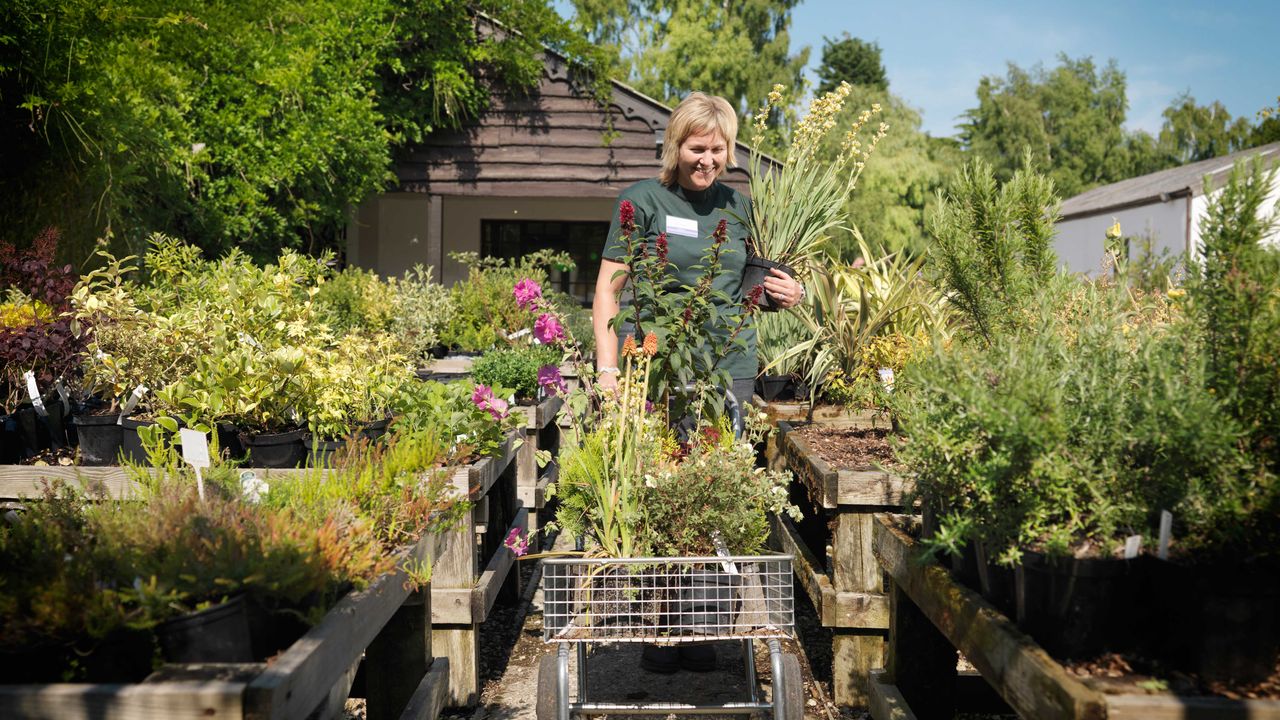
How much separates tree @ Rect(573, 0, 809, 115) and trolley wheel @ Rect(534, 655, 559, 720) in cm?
2789

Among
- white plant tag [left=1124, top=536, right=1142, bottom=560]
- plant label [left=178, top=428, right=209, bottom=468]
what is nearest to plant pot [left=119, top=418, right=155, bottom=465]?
plant label [left=178, top=428, right=209, bottom=468]

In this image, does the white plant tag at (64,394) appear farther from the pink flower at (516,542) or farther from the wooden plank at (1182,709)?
the wooden plank at (1182,709)

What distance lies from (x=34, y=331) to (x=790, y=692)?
2702mm

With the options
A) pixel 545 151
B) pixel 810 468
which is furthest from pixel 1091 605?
pixel 545 151

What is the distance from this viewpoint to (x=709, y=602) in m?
2.44

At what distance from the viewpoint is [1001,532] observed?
1764 mm

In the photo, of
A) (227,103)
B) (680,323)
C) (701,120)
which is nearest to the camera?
(680,323)

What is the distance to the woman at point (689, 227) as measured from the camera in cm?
318

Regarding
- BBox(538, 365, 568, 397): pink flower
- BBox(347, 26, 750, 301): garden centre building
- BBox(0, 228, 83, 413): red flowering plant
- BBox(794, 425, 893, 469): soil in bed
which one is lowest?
BBox(794, 425, 893, 469): soil in bed

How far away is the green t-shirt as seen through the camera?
329 centimetres

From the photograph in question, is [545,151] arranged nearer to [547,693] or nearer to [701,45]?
[547,693]

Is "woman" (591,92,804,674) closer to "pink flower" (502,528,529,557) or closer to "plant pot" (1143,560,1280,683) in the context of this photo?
"pink flower" (502,528,529,557)

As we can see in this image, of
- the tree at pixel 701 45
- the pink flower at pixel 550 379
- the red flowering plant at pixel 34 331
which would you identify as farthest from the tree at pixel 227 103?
the tree at pixel 701 45

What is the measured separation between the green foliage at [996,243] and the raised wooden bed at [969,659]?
0.65 m
